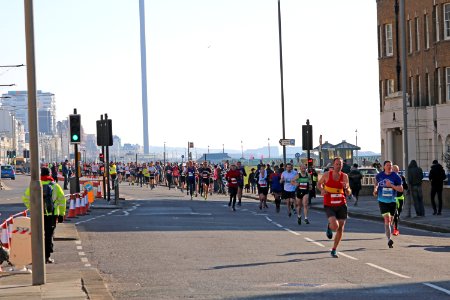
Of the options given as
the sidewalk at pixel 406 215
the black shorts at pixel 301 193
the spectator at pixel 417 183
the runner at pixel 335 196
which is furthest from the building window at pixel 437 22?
the runner at pixel 335 196

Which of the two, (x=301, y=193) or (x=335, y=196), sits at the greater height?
(x=335, y=196)

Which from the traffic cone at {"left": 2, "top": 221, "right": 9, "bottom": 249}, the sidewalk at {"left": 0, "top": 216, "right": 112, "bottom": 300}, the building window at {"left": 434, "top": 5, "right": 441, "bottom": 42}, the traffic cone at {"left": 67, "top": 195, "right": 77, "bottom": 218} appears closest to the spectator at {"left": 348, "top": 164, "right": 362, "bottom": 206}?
the building window at {"left": 434, "top": 5, "right": 441, "bottom": 42}

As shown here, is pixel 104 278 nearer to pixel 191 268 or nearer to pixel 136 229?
pixel 191 268

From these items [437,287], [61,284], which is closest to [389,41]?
[437,287]

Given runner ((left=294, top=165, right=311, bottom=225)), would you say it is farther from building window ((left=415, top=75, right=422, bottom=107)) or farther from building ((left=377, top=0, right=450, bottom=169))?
building window ((left=415, top=75, right=422, bottom=107))

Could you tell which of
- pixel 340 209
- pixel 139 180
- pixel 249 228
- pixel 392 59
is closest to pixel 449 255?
pixel 340 209

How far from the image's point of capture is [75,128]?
137 ft

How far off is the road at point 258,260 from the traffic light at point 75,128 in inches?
258

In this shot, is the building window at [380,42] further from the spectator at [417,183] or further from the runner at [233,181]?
the spectator at [417,183]

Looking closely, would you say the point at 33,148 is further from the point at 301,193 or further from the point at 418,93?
the point at 418,93

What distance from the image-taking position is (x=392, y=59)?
211 feet

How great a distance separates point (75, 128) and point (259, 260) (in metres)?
21.5

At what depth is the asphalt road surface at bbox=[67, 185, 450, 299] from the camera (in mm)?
16328

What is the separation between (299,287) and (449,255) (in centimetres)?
685
